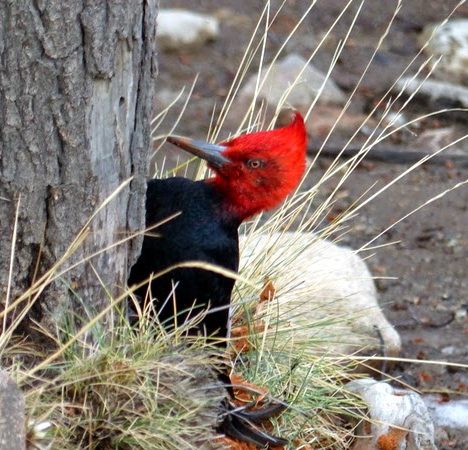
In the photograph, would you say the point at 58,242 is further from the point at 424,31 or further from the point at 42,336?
the point at 424,31

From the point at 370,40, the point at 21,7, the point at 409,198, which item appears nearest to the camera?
the point at 21,7

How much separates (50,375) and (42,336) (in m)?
0.12

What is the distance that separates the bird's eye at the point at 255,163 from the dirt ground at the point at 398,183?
1.15m

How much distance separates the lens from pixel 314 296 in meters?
4.17

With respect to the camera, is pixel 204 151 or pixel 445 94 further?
pixel 445 94

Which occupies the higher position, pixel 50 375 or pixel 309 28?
pixel 50 375

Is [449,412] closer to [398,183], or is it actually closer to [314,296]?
[314,296]

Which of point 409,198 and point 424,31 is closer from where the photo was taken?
point 409,198

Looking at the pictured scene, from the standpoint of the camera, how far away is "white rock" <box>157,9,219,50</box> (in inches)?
305

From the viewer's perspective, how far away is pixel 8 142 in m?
2.86

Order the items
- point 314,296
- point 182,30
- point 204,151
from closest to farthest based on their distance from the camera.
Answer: point 204,151
point 314,296
point 182,30

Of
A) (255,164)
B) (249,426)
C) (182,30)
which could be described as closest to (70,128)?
(255,164)

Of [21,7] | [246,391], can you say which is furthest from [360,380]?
[21,7]

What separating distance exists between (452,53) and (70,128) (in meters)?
5.08
